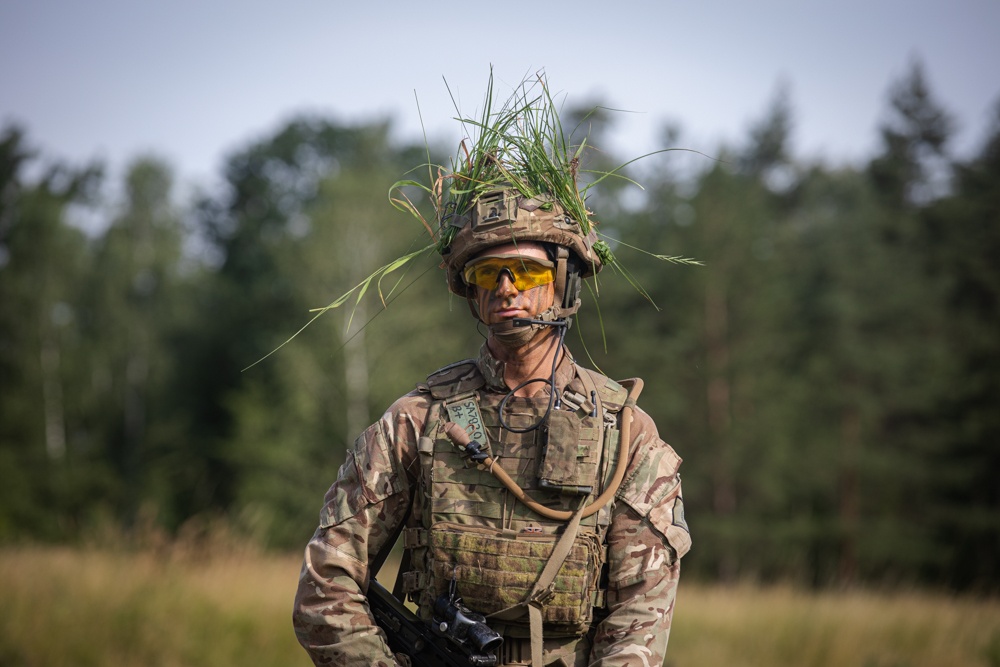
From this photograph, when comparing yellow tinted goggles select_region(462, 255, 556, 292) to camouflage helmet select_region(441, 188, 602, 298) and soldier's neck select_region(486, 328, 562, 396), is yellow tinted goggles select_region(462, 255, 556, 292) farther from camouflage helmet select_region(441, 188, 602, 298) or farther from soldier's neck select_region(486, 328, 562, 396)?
soldier's neck select_region(486, 328, 562, 396)

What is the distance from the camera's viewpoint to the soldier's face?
3828 mm

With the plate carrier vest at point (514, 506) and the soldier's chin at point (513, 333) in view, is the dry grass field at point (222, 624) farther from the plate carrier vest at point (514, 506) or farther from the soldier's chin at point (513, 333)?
the soldier's chin at point (513, 333)

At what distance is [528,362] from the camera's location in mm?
3967

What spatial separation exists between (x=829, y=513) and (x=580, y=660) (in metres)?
25.6

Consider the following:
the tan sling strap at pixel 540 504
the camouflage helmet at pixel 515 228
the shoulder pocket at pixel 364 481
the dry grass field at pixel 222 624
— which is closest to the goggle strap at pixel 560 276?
the camouflage helmet at pixel 515 228

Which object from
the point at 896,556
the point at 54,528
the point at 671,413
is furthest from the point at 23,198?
the point at 896,556

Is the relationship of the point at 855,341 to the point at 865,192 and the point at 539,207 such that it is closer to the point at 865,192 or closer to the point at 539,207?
the point at 865,192

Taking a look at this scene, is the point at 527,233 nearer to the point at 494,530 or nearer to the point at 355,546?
the point at 494,530

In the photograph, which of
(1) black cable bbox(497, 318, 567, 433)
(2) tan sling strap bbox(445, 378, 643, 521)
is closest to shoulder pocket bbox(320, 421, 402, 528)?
(2) tan sling strap bbox(445, 378, 643, 521)

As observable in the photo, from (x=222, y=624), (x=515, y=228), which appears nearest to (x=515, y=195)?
(x=515, y=228)

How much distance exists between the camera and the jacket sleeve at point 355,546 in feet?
12.0

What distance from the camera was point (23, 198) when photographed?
90.5ft

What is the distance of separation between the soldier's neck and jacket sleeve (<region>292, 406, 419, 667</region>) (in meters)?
0.44

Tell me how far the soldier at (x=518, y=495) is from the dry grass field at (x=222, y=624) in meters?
5.91
